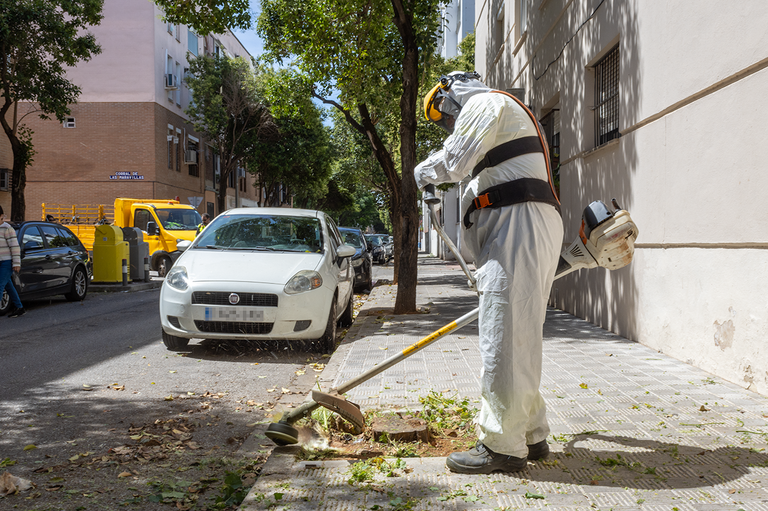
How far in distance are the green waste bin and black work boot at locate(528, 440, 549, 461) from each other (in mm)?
14805

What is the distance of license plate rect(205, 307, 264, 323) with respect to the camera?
275 inches

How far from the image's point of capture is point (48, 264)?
1259cm

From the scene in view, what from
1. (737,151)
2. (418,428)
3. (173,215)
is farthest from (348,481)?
(173,215)

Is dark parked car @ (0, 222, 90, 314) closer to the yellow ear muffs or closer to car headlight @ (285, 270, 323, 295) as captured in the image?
car headlight @ (285, 270, 323, 295)

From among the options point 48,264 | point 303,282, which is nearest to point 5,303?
point 48,264

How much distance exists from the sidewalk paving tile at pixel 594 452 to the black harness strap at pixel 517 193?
1.30m

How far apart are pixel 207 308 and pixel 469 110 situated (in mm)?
4379

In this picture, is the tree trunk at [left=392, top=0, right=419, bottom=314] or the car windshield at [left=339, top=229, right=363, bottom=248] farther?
the car windshield at [left=339, top=229, right=363, bottom=248]

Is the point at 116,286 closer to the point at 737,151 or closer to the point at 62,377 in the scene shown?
the point at 62,377

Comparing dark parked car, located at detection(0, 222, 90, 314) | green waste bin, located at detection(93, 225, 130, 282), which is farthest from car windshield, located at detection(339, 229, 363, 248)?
dark parked car, located at detection(0, 222, 90, 314)

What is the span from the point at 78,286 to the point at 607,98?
10562mm

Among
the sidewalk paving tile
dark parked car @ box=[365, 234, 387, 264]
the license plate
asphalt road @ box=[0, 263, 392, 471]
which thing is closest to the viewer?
the sidewalk paving tile

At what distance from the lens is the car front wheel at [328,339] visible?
748cm

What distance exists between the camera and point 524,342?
130 inches
